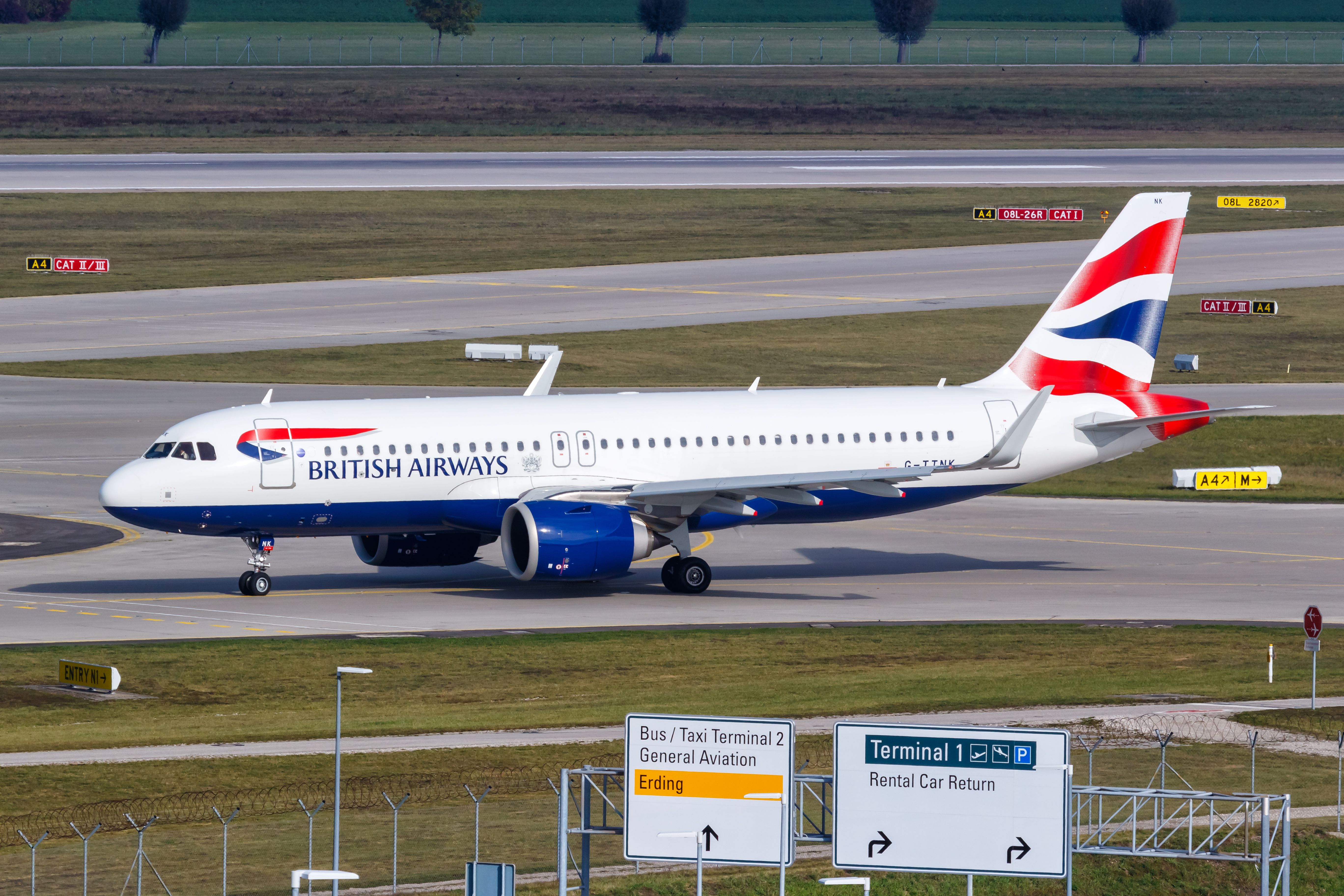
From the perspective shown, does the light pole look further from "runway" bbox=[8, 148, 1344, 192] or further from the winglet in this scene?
"runway" bbox=[8, 148, 1344, 192]

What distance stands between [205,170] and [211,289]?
4117 cm

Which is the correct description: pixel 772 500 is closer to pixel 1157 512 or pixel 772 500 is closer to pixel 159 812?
pixel 1157 512

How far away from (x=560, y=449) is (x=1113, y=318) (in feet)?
56.7

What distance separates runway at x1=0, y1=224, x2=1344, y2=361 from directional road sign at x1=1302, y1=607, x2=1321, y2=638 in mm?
59299

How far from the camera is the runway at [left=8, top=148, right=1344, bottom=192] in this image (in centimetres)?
13912

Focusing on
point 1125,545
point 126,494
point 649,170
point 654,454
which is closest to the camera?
point 126,494

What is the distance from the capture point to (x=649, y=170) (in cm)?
14750

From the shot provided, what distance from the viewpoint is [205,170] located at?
14675 cm

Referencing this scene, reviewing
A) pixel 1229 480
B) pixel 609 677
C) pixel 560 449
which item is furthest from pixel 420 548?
pixel 1229 480

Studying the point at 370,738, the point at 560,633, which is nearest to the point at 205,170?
the point at 560,633

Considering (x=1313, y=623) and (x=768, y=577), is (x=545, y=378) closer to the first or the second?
(x=768, y=577)

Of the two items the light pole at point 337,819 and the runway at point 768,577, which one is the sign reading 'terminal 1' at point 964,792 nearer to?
the light pole at point 337,819

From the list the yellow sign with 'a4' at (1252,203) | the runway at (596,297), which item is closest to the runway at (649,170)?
the yellow sign with 'a4' at (1252,203)

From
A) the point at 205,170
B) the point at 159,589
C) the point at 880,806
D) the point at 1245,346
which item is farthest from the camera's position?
the point at 205,170
